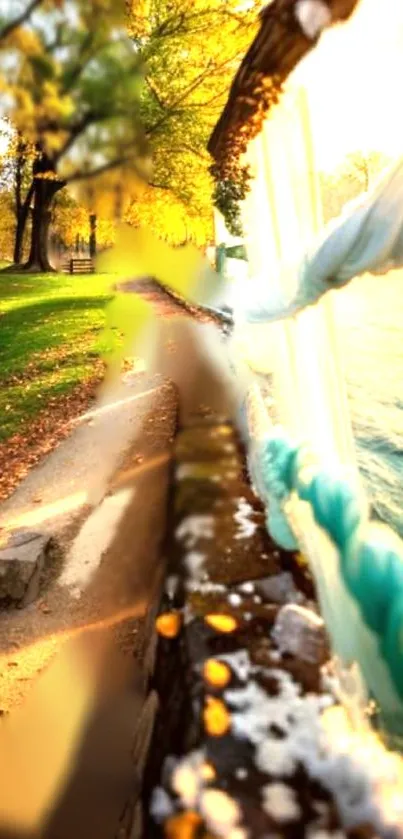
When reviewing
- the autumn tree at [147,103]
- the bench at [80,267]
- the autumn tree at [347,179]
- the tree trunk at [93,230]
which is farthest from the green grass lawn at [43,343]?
the bench at [80,267]

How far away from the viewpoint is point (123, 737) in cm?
341

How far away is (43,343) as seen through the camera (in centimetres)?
1434

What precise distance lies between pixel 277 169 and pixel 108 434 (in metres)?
4.95

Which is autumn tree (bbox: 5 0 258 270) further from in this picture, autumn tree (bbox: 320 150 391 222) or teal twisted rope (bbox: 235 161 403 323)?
teal twisted rope (bbox: 235 161 403 323)

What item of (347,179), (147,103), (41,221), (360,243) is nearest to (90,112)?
(147,103)

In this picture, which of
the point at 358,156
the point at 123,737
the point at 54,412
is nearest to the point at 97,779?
the point at 123,737

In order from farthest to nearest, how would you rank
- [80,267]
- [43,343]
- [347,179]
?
[80,267], [43,343], [347,179]

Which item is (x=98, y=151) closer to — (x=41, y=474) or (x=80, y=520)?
(x=41, y=474)

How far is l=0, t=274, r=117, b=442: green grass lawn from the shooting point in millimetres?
10266

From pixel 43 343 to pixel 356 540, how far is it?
12.3 metres

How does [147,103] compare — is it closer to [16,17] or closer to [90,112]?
[90,112]

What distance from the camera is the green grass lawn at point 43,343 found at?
10266mm

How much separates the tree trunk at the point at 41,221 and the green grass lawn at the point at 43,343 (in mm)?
4902

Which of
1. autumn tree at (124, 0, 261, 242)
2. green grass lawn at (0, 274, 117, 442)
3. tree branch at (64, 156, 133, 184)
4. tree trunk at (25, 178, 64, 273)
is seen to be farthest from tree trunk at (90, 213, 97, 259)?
green grass lawn at (0, 274, 117, 442)
